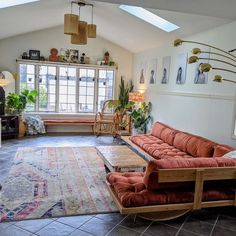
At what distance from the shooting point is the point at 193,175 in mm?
2604

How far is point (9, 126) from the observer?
21.7ft

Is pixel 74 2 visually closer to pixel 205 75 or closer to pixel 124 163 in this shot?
pixel 205 75

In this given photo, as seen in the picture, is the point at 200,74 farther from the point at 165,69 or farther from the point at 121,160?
the point at 121,160

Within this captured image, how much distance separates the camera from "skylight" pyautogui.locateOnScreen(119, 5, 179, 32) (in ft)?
16.9

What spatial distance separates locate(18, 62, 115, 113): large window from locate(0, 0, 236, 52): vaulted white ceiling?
3.54 feet

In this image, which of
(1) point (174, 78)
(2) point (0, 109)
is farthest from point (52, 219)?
(2) point (0, 109)

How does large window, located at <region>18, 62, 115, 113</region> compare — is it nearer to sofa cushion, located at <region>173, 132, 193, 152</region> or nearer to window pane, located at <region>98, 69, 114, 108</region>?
window pane, located at <region>98, 69, 114, 108</region>

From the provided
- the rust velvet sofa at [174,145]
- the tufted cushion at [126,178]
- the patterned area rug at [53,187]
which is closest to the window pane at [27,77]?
the patterned area rug at [53,187]

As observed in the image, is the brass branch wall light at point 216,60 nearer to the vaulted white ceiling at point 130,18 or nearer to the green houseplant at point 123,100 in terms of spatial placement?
the vaulted white ceiling at point 130,18

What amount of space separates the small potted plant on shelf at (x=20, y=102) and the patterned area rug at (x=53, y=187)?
1.71 m

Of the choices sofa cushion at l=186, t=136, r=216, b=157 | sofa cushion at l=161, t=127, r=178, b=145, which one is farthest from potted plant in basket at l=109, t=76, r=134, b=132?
sofa cushion at l=186, t=136, r=216, b=157

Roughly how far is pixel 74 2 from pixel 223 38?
3183mm

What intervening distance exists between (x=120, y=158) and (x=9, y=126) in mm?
3809

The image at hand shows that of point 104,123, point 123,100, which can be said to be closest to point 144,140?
point 104,123
